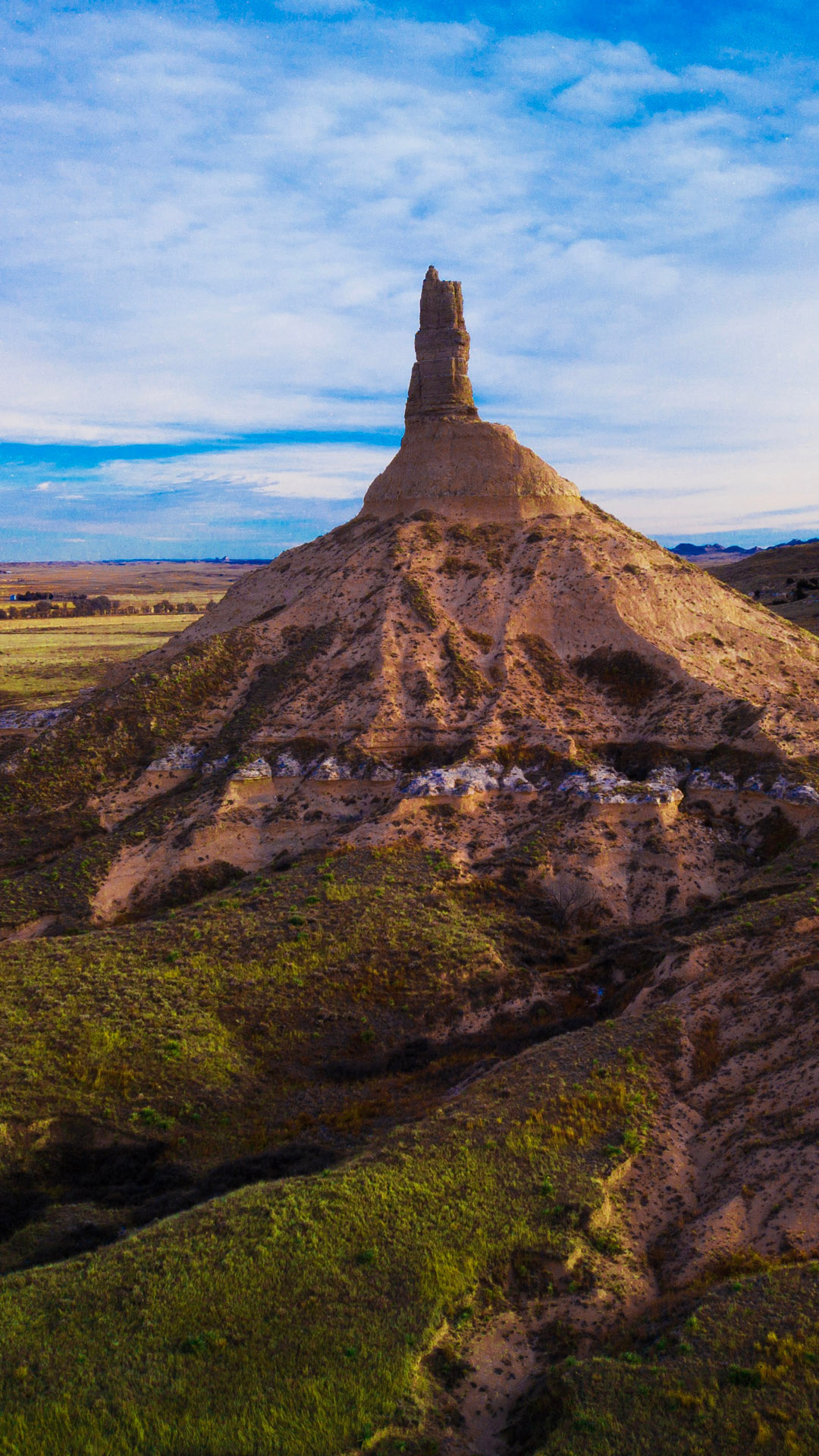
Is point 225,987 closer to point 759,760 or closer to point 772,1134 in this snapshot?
point 772,1134

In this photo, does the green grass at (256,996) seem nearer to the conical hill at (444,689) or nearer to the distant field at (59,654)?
the conical hill at (444,689)

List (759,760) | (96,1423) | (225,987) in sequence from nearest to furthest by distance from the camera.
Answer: (96,1423), (225,987), (759,760)

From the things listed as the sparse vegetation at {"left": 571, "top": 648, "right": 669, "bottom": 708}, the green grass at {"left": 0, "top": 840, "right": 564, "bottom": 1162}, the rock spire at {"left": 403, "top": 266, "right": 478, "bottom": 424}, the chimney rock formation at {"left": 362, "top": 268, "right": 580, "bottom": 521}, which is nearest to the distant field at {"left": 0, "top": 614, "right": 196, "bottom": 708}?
the chimney rock formation at {"left": 362, "top": 268, "right": 580, "bottom": 521}

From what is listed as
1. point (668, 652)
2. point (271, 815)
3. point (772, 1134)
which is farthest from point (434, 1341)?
point (668, 652)

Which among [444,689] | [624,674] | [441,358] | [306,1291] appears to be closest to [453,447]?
[441,358]

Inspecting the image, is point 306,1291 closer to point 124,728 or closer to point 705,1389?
point 705,1389

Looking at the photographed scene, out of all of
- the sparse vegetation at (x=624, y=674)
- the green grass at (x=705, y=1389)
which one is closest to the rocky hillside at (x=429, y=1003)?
the green grass at (x=705, y=1389)

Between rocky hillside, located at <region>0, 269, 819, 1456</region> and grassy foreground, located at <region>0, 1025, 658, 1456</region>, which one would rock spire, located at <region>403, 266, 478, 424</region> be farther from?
grassy foreground, located at <region>0, 1025, 658, 1456</region>
